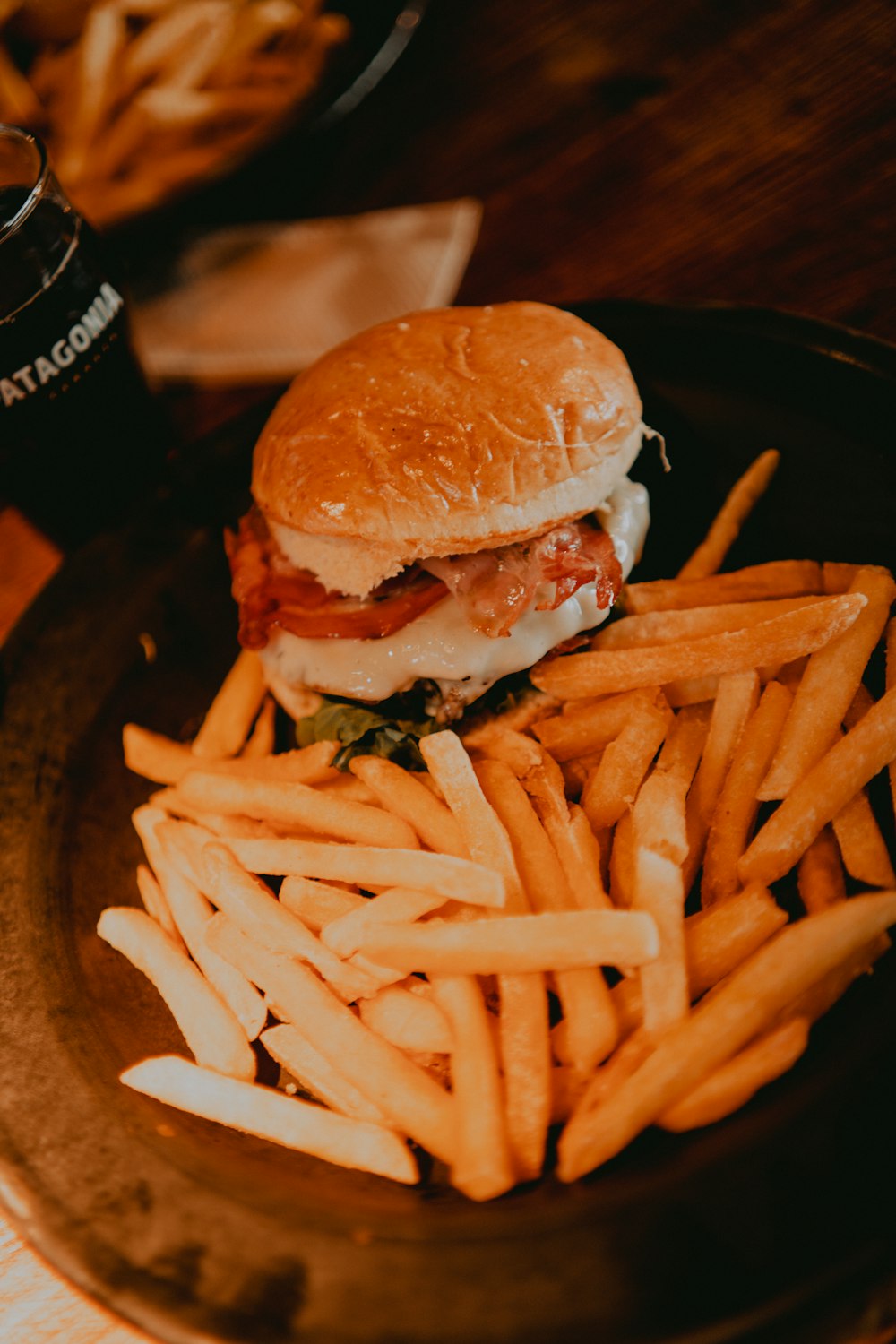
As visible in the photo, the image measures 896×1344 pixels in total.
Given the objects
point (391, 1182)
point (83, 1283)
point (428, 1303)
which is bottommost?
point (391, 1182)

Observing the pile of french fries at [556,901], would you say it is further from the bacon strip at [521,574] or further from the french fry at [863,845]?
the bacon strip at [521,574]

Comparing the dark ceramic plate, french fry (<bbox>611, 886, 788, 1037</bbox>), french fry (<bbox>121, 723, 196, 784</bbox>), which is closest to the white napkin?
the dark ceramic plate

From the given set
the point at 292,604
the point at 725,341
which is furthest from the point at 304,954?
the point at 725,341

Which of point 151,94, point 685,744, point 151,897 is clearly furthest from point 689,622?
point 151,94

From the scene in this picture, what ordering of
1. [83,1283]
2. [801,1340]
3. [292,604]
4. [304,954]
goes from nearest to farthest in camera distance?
1. [801,1340]
2. [83,1283]
3. [304,954]
4. [292,604]

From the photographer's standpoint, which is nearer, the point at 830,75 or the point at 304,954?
the point at 304,954

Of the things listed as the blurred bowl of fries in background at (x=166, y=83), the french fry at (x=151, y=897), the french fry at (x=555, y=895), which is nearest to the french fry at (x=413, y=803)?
the french fry at (x=555, y=895)

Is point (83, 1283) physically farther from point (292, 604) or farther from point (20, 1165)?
point (292, 604)
